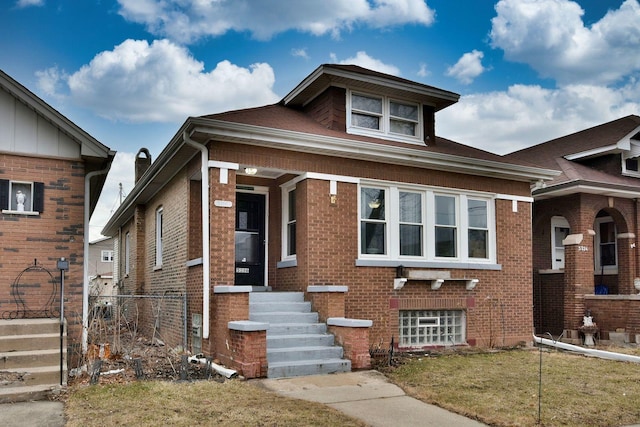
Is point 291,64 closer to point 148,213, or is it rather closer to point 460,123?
point 148,213

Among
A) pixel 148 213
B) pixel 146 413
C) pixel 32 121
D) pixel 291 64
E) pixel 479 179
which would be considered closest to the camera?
pixel 146 413

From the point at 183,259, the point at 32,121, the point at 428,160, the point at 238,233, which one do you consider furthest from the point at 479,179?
the point at 32,121

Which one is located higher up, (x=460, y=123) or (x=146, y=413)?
(x=460, y=123)

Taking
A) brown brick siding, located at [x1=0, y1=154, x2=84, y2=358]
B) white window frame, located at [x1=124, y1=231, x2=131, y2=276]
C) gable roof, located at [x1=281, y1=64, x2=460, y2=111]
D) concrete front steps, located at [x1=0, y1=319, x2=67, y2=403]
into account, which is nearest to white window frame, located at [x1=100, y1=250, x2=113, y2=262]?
white window frame, located at [x1=124, y1=231, x2=131, y2=276]

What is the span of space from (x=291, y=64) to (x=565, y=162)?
8.72m

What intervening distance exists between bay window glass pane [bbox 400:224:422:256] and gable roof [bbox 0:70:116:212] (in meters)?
5.95

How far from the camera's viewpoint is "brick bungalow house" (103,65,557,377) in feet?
33.4

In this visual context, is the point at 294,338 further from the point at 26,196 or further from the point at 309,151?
the point at 26,196

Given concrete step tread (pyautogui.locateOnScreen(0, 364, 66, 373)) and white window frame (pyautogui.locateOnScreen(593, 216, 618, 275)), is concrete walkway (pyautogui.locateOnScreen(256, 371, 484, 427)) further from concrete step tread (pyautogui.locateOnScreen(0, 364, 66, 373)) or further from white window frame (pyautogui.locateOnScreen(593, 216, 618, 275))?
white window frame (pyautogui.locateOnScreen(593, 216, 618, 275))

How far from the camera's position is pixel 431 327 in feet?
40.4

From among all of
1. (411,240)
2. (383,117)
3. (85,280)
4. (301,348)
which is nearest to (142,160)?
(383,117)

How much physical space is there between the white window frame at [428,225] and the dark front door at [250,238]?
228 centimetres

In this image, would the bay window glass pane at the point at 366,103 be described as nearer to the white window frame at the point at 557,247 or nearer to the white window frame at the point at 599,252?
the white window frame at the point at 557,247

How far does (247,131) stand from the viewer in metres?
10.2
